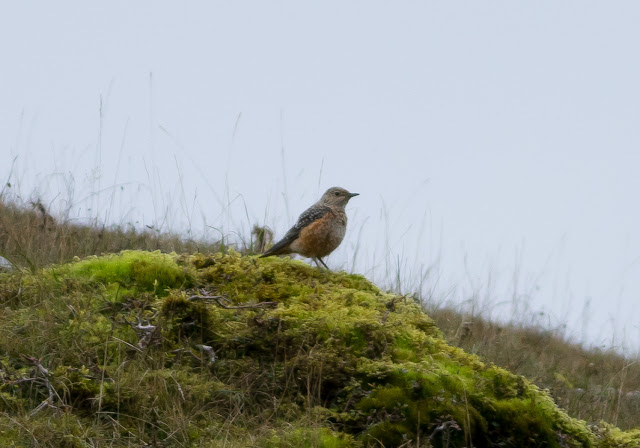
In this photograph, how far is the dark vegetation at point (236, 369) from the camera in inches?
150

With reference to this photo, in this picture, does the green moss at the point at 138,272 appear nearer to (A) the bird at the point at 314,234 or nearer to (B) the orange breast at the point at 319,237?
(A) the bird at the point at 314,234

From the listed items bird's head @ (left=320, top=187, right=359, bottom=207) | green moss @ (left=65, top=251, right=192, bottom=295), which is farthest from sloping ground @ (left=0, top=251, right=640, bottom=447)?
bird's head @ (left=320, top=187, right=359, bottom=207)

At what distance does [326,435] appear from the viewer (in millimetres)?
3713

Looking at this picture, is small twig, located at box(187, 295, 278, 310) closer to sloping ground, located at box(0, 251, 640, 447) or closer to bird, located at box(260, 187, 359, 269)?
sloping ground, located at box(0, 251, 640, 447)

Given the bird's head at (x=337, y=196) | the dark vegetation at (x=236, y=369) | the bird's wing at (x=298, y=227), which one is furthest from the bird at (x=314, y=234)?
the dark vegetation at (x=236, y=369)

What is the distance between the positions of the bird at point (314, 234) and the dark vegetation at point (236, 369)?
3.57 ft

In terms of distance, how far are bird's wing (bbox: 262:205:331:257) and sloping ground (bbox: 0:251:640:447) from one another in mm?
1449

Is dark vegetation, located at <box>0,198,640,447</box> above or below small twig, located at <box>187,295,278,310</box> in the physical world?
below

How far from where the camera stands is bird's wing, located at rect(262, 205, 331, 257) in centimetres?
639

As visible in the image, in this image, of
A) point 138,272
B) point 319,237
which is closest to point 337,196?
point 319,237

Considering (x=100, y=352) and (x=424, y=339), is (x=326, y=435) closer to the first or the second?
(x=424, y=339)

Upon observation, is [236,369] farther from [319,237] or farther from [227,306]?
[319,237]

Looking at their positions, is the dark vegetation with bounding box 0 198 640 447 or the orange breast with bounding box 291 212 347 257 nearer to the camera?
the dark vegetation with bounding box 0 198 640 447

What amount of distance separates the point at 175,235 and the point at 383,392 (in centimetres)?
515
